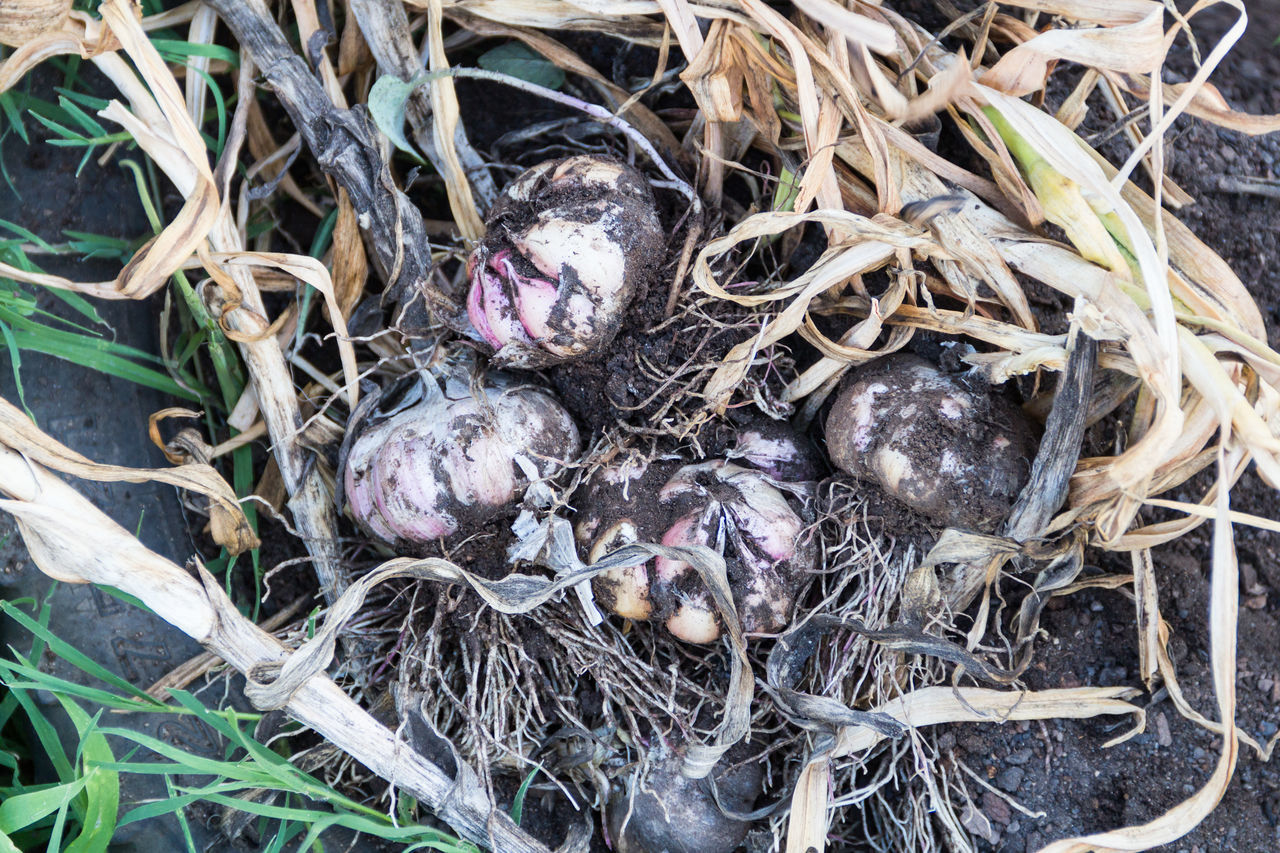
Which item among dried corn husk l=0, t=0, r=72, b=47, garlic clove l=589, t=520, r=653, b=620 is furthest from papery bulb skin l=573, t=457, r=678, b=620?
dried corn husk l=0, t=0, r=72, b=47

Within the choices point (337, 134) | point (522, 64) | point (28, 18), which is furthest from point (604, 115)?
point (28, 18)

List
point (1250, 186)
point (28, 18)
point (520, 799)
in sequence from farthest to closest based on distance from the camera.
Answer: point (1250, 186) → point (520, 799) → point (28, 18)

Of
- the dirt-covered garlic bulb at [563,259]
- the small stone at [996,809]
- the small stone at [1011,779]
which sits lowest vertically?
the small stone at [996,809]

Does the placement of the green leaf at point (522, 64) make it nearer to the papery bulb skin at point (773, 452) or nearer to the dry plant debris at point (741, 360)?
the dry plant debris at point (741, 360)

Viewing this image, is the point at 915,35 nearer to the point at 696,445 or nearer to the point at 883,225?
the point at 883,225

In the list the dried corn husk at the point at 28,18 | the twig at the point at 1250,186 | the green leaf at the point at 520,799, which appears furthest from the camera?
the twig at the point at 1250,186

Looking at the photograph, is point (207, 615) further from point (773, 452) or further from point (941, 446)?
point (941, 446)

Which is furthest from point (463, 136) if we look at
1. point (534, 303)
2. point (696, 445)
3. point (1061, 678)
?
point (1061, 678)

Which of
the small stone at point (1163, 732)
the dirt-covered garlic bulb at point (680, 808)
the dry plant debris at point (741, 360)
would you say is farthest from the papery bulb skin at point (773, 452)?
the small stone at point (1163, 732)
